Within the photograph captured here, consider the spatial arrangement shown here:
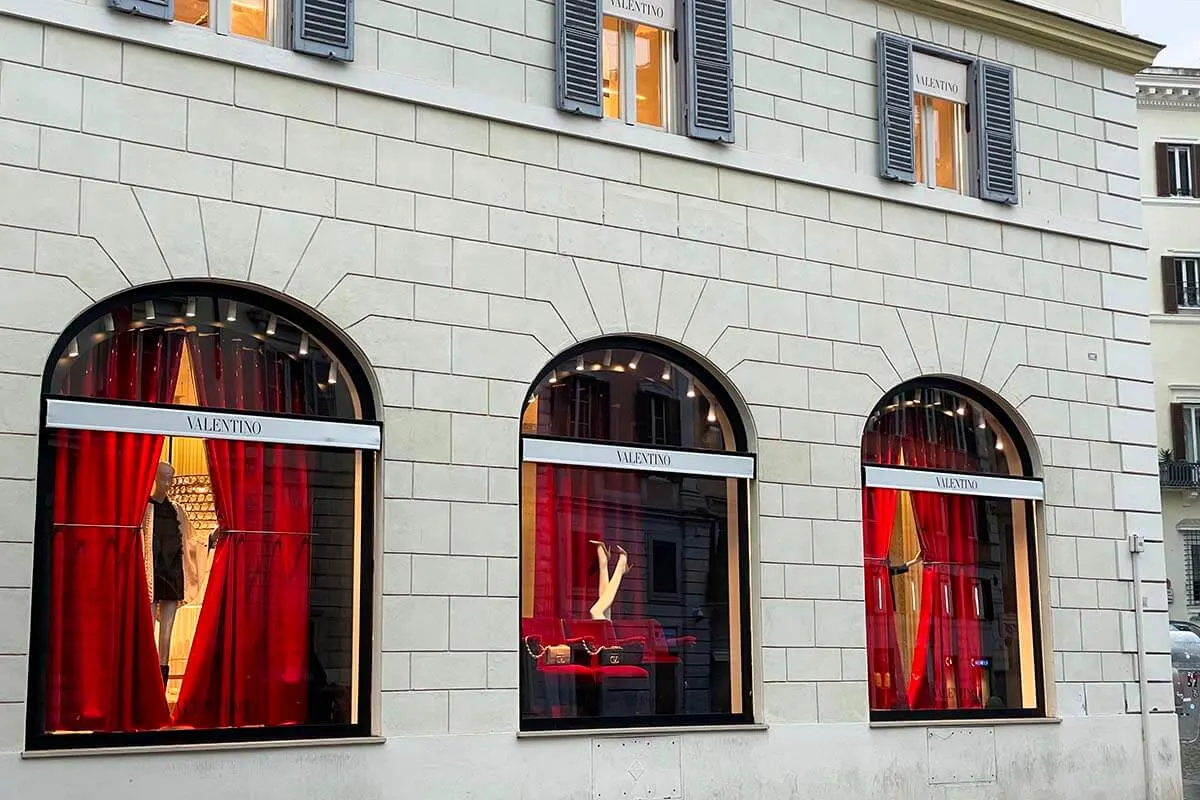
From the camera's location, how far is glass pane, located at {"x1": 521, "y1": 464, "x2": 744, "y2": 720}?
1387 cm

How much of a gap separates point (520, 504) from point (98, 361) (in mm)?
3649

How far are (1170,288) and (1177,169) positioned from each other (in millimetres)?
3470

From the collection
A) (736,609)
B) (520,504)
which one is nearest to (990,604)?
(736,609)

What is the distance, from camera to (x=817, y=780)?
1483 centimetres

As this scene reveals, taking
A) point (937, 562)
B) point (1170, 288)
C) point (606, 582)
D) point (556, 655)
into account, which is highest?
point (1170, 288)

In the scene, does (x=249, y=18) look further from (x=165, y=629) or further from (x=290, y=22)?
(x=165, y=629)

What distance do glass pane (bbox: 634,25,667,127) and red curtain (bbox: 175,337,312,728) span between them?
13.9ft

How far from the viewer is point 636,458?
14453 mm

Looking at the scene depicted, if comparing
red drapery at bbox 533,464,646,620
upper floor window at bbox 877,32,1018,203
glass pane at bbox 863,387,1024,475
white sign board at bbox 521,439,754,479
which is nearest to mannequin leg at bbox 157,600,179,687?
red drapery at bbox 533,464,646,620

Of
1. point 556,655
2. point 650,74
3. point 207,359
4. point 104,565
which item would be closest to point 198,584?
point 104,565

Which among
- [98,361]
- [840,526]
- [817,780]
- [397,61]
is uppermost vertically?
[397,61]

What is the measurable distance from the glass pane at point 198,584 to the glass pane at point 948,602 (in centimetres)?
555

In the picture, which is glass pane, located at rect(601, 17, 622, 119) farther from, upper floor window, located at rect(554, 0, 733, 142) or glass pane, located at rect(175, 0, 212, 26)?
glass pane, located at rect(175, 0, 212, 26)

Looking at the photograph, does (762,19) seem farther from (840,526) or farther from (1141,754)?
(1141,754)
